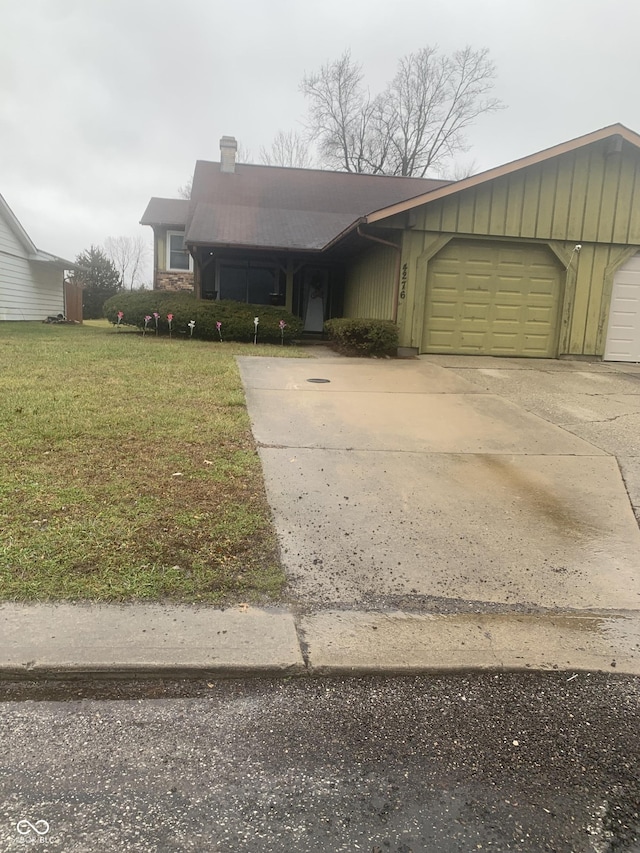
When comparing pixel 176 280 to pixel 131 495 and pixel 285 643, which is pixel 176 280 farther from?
pixel 285 643

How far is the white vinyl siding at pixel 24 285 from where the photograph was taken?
21141 mm

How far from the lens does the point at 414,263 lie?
1199 cm

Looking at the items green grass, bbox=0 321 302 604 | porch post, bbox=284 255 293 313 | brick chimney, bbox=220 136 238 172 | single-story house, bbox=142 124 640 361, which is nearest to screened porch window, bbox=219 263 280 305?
porch post, bbox=284 255 293 313

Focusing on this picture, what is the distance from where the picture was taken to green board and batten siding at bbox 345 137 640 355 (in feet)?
38.9

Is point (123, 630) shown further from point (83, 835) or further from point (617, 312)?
point (617, 312)

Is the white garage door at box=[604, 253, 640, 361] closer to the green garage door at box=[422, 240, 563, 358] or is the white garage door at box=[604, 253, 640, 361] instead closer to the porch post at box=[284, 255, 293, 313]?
the green garage door at box=[422, 240, 563, 358]

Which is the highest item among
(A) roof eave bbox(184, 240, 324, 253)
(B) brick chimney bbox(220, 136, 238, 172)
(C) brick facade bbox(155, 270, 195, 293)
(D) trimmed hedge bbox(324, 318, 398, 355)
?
(B) brick chimney bbox(220, 136, 238, 172)

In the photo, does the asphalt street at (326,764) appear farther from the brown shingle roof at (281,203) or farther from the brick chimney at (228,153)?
the brick chimney at (228,153)

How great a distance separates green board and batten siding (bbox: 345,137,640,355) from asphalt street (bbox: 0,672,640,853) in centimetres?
1033

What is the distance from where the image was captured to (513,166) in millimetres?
11508

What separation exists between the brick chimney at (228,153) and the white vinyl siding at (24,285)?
810 centimetres

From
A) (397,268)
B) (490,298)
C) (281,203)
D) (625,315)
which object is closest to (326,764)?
(397,268)

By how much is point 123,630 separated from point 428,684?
1.40 m

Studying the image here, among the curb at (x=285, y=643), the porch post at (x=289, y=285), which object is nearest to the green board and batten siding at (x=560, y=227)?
the porch post at (x=289, y=285)
